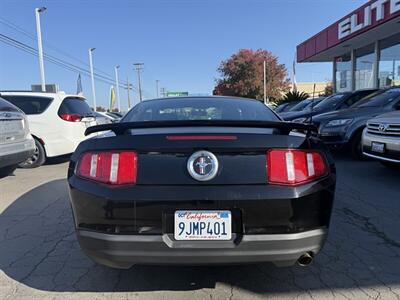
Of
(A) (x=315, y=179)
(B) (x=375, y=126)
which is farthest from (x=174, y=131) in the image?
(B) (x=375, y=126)

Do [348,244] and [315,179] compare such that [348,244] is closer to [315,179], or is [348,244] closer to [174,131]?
[315,179]

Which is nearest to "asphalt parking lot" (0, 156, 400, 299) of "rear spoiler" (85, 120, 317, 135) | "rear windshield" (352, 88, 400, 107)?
"rear spoiler" (85, 120, 317, 135)

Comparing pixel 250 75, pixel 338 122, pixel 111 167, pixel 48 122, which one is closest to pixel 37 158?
pixel 48 122

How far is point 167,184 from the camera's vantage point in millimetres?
2482

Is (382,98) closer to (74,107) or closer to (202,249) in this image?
(74,107)

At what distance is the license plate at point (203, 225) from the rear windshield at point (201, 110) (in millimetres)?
1460

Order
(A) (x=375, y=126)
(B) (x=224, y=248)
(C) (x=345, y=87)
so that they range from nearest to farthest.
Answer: (B) (x=224, y=248), (A) (x=375, y=126), (C) (x=345, y=87)

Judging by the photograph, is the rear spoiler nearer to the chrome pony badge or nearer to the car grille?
the chrome pony badge

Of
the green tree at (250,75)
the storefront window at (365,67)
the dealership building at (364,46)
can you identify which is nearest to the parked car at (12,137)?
the dealership building at (364,46)

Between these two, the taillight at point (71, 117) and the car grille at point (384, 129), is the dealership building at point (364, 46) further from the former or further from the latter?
the taillight at point (71, 117)

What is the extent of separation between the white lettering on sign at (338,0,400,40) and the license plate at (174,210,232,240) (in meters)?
14.9

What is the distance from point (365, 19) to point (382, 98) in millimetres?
10126

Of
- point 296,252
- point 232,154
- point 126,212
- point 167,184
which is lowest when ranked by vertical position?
point 296,252

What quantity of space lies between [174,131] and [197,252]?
76 cm
